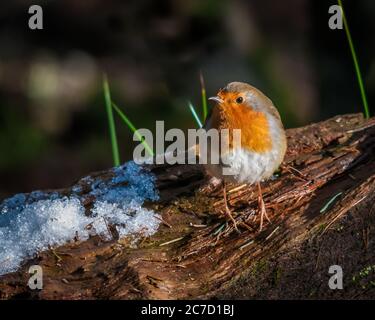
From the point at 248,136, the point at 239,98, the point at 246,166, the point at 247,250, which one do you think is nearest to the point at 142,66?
the point at 239,98

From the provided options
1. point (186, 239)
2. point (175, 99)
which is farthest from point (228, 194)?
point (175, 99)

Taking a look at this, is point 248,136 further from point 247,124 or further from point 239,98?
point 239,98

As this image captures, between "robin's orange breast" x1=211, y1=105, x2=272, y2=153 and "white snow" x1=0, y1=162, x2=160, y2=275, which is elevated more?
"robin's orange breast" x1=211, y1=105, x2=272, y2=153

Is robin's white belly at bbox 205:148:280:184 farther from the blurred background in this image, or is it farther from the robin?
the blurred background

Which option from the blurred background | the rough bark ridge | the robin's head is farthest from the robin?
the blurred background

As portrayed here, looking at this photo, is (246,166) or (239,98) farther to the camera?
(239,98)
